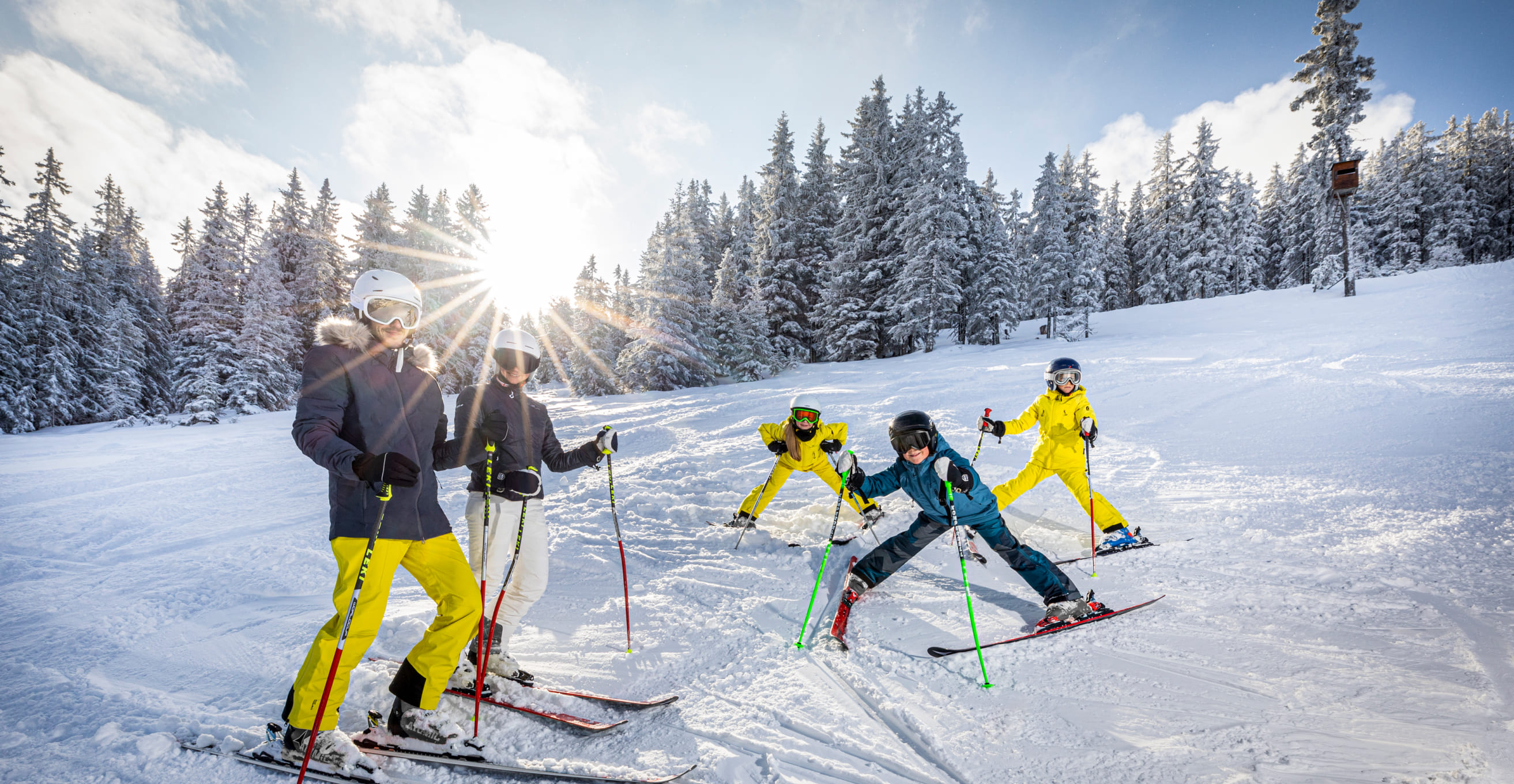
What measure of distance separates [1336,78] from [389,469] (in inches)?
1276

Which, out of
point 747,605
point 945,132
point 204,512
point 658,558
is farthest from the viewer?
point 945,132

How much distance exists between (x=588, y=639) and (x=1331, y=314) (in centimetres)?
2292

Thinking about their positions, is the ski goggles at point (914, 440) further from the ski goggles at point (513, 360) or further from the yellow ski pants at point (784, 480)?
the ski goggles at point (513, 360)

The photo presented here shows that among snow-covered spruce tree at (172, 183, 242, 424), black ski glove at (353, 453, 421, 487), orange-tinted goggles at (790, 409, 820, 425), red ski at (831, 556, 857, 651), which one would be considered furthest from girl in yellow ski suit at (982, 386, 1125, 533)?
snow-covered spruce tree at (172, 183, 242, 424)

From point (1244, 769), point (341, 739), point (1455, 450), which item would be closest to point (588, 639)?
point (341, 739)

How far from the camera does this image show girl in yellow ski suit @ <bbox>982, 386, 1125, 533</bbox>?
5309 mm

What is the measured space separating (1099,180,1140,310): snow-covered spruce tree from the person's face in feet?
163

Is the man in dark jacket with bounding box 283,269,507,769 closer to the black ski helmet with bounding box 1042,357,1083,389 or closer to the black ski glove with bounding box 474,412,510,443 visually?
the black ski glove with bounding box 474,412,510,443

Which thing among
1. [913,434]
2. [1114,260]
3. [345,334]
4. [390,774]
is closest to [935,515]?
[913,434]

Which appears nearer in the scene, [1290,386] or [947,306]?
[1290,386]

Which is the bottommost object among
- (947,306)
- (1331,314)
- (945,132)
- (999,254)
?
(1331,314)

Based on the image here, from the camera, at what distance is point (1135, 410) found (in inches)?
386

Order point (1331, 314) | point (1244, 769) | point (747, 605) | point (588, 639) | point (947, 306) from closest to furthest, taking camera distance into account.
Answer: point (1244, 769) → point (588, 639) → point (747, 605) → point (1331, 314) → point (947, 306)

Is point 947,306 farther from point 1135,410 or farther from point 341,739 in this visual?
point 341,739
